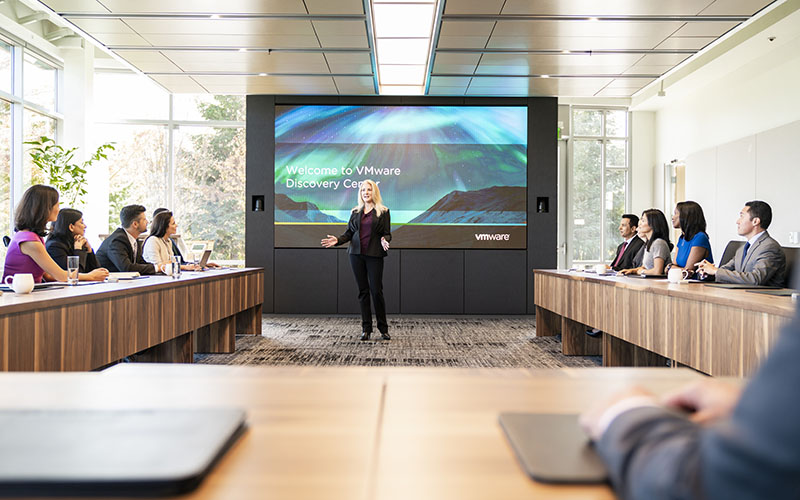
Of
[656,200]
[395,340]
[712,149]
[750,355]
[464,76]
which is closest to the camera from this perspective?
[750,355]

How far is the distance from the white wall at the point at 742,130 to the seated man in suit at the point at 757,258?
3.55 meters

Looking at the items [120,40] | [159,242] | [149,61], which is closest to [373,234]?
[159,242]

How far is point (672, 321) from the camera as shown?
3430mm

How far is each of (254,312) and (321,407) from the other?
621 centimetres

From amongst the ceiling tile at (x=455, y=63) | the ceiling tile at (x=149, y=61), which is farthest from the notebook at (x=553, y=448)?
the ceiling tile at (x=149, y=61)

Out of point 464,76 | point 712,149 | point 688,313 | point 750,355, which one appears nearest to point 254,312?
point 464,76

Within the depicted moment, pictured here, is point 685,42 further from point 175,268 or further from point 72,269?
point 72,269

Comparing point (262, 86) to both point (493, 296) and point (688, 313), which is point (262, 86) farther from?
point (688, 313)

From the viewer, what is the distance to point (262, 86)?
27.6 feet

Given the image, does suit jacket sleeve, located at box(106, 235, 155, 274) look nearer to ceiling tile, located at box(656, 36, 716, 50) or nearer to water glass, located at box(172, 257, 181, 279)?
water glass, located at box(172, 257, 181, 279)

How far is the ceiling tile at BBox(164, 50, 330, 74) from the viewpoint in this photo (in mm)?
6965

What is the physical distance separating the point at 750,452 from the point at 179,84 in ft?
29.2

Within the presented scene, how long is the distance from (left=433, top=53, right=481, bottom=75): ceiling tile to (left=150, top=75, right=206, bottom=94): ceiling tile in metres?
3.33

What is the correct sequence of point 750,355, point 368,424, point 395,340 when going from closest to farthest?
point 368,424
point 750,355
point 395,340
